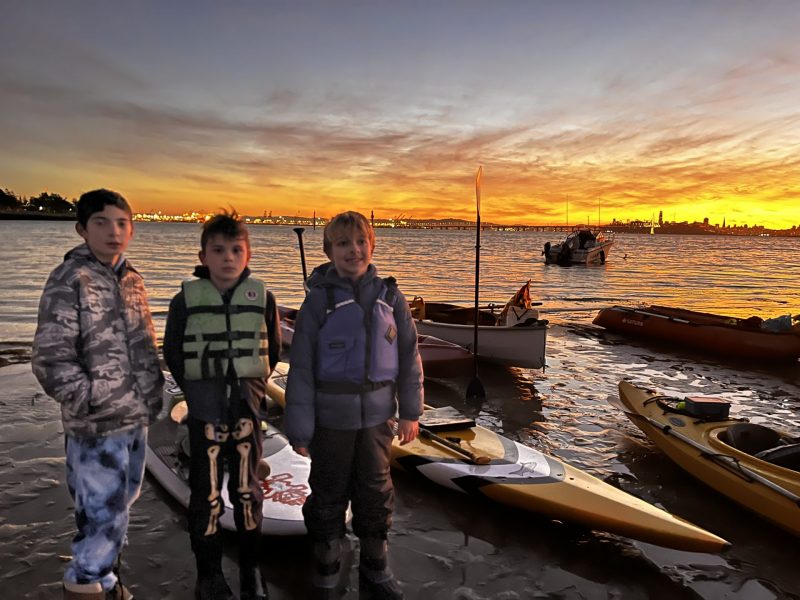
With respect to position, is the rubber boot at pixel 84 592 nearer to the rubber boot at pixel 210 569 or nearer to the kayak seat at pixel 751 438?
the rubber boot at pixel 210 569

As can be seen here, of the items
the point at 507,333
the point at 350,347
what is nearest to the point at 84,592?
the point at 350,347

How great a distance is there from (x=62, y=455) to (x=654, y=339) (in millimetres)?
14347

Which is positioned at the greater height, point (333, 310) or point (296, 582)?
point (333, 310)

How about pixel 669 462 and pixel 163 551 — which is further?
pixel 669 462

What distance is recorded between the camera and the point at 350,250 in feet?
10.5

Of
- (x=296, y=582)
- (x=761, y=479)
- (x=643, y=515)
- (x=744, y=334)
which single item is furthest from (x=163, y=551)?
(x=744, y=334)

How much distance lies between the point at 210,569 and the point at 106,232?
2094 millimetres

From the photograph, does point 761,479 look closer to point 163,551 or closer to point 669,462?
point 669,462

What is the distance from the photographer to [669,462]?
6.61 m

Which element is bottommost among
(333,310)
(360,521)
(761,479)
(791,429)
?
(791,429)

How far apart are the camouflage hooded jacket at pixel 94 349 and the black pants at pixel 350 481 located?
1.03 meters

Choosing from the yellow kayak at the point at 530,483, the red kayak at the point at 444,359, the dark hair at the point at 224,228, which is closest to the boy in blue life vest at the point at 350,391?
the dark hair at the point at 224,228

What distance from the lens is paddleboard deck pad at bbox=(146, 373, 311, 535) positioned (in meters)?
4.32

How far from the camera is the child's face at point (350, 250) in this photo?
126 inches
